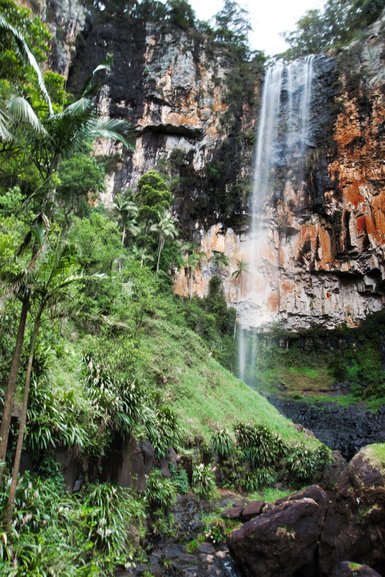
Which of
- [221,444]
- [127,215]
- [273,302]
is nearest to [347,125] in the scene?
[273,302]

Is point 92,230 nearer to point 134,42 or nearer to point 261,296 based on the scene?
point 261,296

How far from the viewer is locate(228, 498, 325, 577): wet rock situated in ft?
20.6

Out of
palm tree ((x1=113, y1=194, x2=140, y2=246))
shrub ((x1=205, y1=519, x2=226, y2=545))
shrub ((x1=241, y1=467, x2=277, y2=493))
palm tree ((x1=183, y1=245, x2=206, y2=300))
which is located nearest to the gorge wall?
palm tree ((x1=183, y1=245, x2=206, y2=300))

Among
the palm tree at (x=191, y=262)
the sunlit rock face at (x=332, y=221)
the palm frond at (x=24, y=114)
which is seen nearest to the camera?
the palm frond at (x=24, y=114)

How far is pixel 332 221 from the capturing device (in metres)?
30.3

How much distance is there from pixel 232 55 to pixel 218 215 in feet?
51.5

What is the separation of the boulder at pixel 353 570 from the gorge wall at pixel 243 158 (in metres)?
23.9

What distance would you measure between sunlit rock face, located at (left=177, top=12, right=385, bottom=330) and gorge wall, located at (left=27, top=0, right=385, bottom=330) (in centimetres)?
8

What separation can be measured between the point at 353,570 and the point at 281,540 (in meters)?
1.13

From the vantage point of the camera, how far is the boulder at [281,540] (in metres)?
6.29

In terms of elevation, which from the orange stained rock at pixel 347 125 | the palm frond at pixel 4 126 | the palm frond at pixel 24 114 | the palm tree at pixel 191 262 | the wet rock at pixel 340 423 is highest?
the orange stained rock at pixel 347 125

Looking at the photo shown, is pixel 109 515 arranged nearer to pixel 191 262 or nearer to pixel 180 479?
pixel 180 479

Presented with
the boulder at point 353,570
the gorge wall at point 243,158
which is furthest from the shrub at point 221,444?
the gorge wall at point 243,158

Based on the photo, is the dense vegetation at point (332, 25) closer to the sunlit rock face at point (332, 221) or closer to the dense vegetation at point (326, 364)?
the sunlit rock face at point (332, 221)
